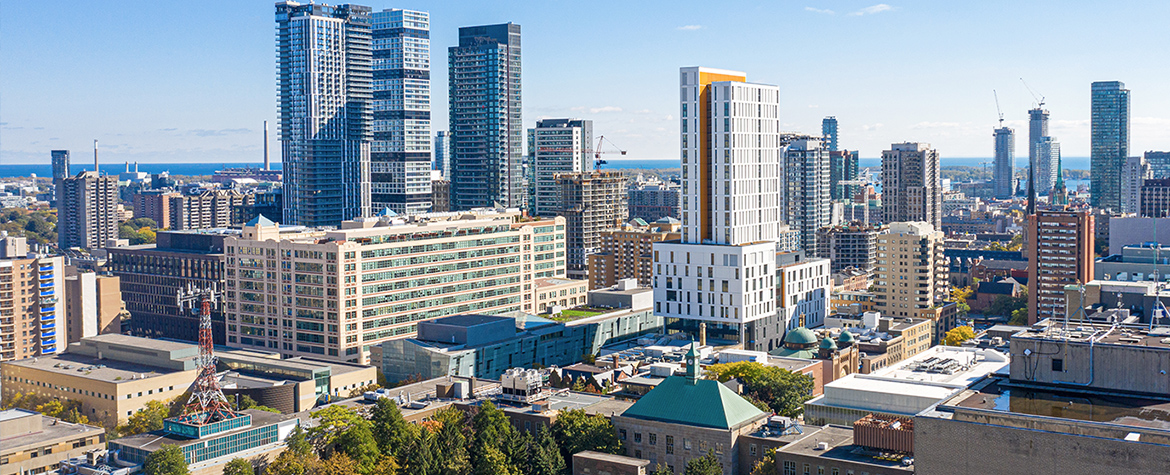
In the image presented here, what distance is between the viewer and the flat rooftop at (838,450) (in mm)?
70812

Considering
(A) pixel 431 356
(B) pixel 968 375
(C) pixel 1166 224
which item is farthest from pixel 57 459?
(C) pixel 1166 224

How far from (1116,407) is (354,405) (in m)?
62.6

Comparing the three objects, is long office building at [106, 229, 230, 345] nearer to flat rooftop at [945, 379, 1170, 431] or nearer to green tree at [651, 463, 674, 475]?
green tree at [651, 463, 674, 475]

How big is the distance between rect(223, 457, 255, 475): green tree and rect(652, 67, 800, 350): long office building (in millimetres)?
74314

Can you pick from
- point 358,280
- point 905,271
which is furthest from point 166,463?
point 905,271

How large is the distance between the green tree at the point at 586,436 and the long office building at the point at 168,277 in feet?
315

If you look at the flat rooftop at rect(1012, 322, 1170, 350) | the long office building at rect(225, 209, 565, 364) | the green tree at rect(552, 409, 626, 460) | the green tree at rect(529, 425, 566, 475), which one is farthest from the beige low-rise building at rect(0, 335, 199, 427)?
the flat rooftop at rect(1012, 322, 1170, 350)

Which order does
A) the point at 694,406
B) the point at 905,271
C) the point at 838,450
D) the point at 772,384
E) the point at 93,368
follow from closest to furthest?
1. the point at 838,450
2. the point at 694,406
3. the point at 772,384
4. the point at 93,368
5. the point at 905,271

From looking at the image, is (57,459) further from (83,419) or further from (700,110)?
(700,110)

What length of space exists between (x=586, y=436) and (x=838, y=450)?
60.4ft

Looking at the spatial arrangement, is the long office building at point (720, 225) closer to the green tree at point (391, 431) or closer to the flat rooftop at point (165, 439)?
the green tree at point (391, 431)

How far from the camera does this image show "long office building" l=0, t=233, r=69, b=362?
15275 centimetres

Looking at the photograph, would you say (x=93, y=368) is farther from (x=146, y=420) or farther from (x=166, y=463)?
(x=166, y=463)

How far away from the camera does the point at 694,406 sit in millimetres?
81875
